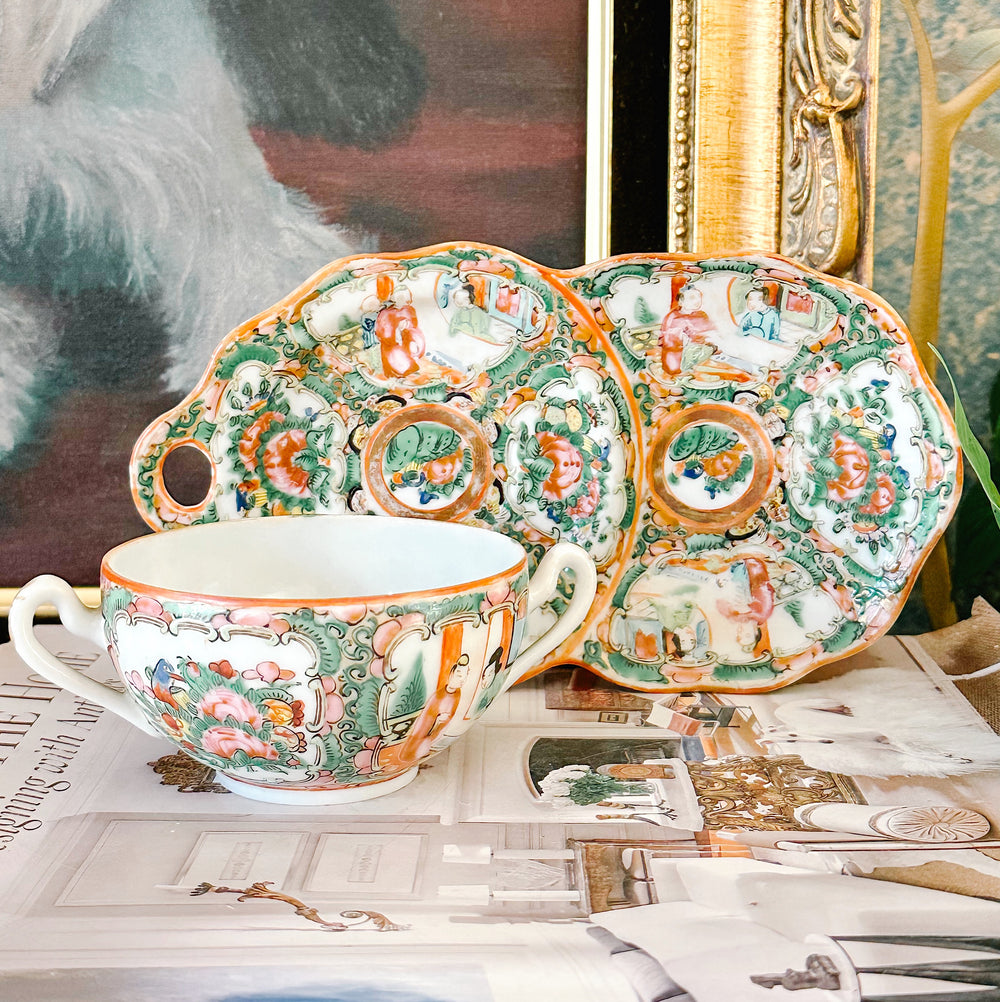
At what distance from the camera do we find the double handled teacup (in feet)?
1.30

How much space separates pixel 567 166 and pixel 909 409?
0.83ft

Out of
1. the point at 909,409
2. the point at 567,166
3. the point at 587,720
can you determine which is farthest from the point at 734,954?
the point at 567,166

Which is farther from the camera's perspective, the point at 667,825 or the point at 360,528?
the point at 360,528

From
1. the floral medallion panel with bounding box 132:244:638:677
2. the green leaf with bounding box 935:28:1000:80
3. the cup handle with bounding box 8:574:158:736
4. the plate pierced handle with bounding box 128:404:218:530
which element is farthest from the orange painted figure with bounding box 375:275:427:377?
the green leaf with bounding box 935:28:1000:80

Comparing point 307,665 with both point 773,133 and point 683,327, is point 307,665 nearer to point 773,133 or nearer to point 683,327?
point 683,327

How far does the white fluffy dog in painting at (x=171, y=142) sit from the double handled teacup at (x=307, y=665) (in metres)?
0.25

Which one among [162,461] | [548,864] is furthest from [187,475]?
[548,864]

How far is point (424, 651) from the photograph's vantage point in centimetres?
41

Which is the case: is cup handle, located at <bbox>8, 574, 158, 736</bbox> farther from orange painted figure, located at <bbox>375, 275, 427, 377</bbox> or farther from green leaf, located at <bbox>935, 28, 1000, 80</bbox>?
green leaf, located at <bbox>935, 28, 1000, 80</bbox>

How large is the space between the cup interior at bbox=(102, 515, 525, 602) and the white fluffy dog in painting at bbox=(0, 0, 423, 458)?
0.64 feet

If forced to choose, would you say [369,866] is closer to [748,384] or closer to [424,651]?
[424,651]

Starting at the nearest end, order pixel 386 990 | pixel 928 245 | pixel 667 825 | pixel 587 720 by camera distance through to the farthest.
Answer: pixel 386 990, pixel 667 825, pixel 587 720, pixel 928 245

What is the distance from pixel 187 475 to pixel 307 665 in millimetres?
334

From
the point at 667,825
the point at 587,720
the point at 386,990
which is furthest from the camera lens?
the point at 587,720
